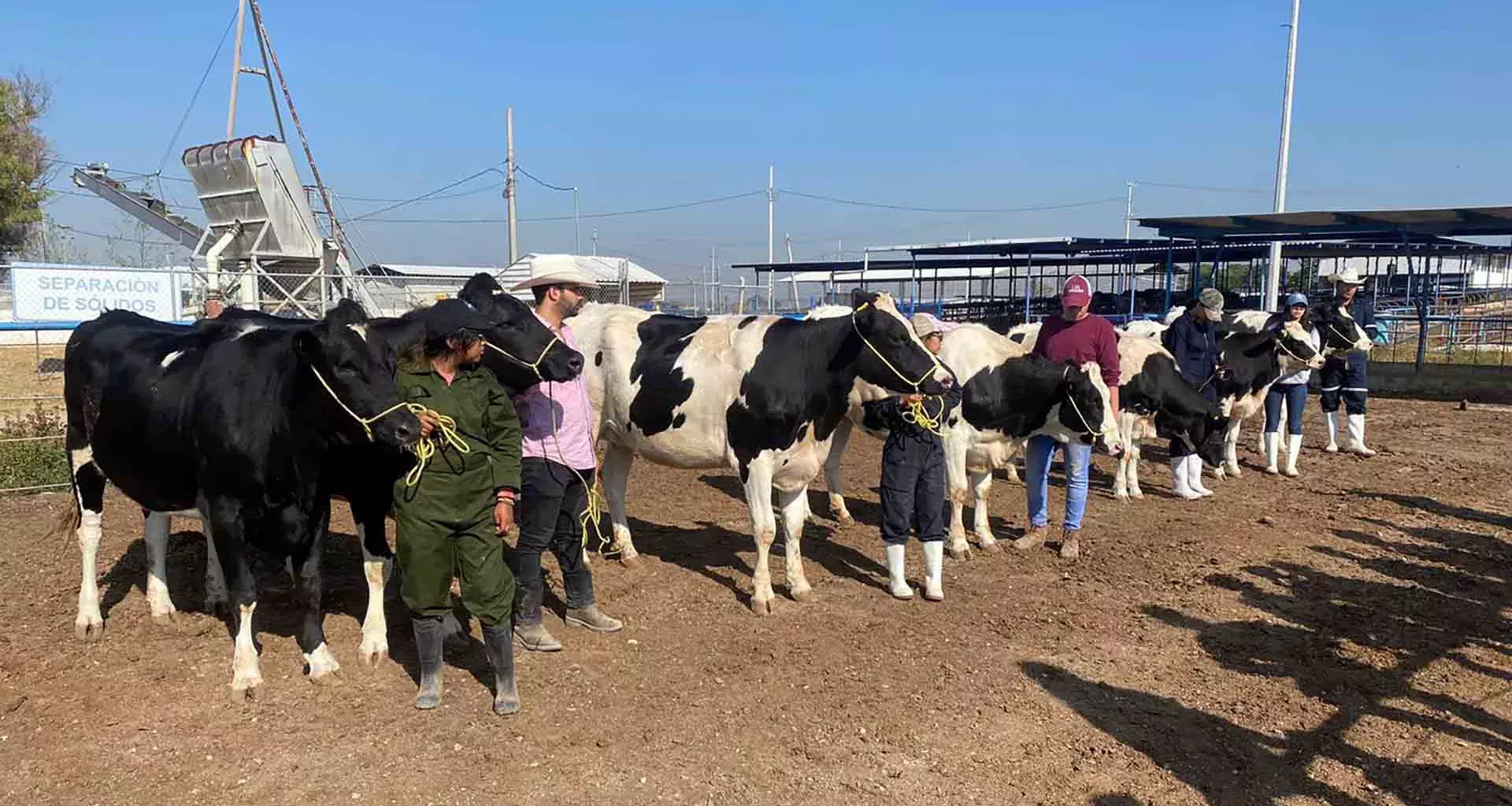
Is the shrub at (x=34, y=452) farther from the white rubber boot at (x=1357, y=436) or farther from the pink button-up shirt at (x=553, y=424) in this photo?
the white rubber boot at (x=1357, y=436)

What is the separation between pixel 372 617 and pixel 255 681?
2.08ft

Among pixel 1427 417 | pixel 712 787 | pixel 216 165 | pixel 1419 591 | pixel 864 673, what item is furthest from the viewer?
pixel 216 165

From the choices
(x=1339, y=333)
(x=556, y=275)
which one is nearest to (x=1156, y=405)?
(x=1339, y=333)

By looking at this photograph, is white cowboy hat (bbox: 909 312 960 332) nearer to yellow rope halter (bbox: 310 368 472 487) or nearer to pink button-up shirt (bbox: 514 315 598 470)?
pink button-up shirt (bbox: 514 315 598 470)

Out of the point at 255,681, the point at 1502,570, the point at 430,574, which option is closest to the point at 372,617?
the point at 255,681

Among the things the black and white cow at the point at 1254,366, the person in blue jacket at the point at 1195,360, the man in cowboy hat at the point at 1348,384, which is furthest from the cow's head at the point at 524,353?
the man in cowboy hat at the point at 1348,384

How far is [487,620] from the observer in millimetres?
4516

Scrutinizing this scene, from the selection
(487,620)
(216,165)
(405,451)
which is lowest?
(487,620)

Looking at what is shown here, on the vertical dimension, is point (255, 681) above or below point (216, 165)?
below

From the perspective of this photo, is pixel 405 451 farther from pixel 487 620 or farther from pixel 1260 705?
pixel 1260 705

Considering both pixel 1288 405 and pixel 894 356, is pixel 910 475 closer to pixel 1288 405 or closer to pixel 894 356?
pixel 894 356

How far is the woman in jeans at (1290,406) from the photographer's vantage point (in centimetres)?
1095

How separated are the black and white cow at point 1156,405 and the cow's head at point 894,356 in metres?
3.94

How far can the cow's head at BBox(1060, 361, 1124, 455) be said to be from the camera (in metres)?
7.36
